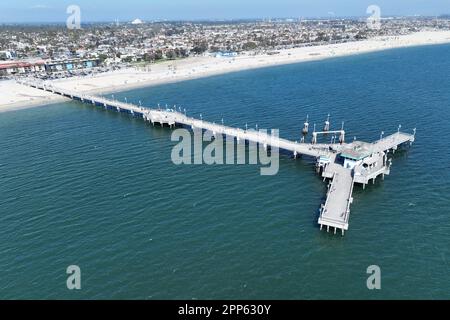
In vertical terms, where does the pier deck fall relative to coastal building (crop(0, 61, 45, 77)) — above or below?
below

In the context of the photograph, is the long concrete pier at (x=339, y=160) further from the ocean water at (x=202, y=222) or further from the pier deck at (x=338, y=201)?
the ocean water at (x=202, y=222)

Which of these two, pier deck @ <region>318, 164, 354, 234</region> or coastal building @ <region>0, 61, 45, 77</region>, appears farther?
coastal building @ <region>0, 61, 45, 77</region>

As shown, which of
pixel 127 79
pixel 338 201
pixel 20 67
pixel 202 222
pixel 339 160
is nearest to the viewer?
pixel 202 222

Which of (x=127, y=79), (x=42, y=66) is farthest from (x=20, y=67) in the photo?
(x=127, y=79)

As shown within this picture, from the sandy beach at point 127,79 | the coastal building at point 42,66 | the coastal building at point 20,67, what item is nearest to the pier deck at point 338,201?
the sandy beach at point 127,79

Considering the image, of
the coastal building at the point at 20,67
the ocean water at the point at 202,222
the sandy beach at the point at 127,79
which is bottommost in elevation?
the ocean water at the point at 202,222

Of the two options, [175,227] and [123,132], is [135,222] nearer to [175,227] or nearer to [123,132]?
[175,227]

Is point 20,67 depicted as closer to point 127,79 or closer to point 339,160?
point 127,79

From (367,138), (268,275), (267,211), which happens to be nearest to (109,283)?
(268,275)

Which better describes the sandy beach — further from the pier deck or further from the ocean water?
the pier deck

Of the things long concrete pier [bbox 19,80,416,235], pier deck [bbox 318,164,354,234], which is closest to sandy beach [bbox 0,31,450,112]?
long concrete pier [bbox 19,80,416,235]
